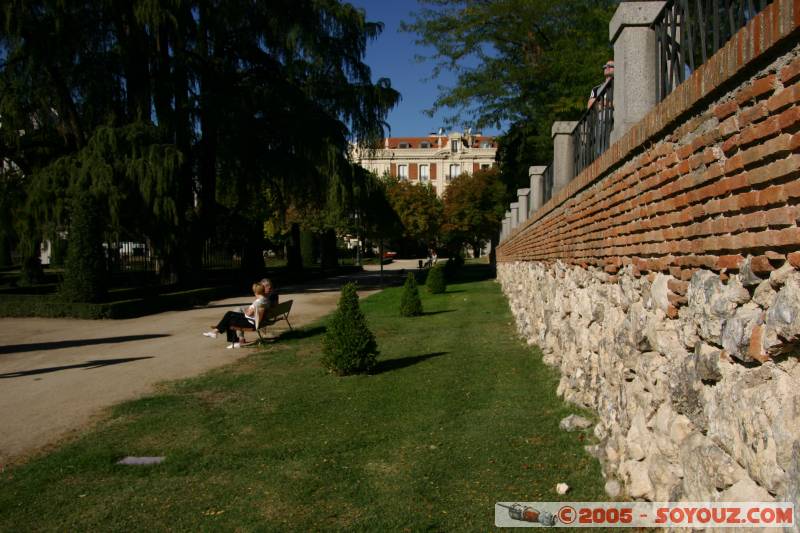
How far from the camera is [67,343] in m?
12.6

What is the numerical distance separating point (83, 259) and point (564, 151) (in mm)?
13224

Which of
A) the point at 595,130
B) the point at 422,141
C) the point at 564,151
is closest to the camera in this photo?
the point at 595,130

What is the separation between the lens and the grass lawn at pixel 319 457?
445 cm

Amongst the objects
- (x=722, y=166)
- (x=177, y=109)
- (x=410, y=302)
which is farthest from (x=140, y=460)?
(x=177, y=109)

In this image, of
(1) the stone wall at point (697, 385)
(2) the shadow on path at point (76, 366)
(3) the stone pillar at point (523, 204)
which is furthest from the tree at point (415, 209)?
(1) the stone wall at point (697, 385)

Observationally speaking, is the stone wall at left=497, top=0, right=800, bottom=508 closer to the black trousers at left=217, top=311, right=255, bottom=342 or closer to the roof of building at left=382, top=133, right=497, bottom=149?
the black trousers at left=217, top=311, right=255, bottom=342

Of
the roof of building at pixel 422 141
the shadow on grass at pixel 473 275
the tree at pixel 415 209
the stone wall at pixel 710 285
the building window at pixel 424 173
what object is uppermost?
the roof of building at pixel 422 141

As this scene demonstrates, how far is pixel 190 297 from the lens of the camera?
66.0 feet

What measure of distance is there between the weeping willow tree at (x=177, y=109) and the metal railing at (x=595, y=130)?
1404cm

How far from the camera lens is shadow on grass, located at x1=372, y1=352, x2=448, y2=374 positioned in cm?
922

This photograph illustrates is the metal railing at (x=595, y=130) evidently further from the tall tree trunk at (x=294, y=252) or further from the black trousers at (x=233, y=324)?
the tall tree trunk at (x=294, y=252)

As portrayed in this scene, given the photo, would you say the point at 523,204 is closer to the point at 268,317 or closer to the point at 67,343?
the point at 268,317

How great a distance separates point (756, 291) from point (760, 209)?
355mm

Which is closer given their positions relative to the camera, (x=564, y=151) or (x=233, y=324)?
(x=564, y=151)
